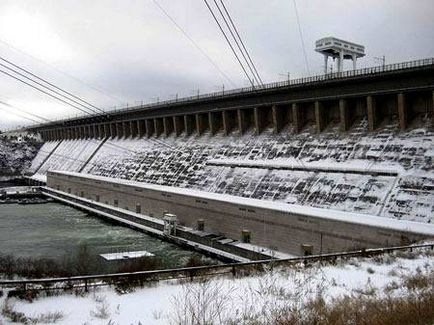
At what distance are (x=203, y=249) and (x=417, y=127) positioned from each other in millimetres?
13683

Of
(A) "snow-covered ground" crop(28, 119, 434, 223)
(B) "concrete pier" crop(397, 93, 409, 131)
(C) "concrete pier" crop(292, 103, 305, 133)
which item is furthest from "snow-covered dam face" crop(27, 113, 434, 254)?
(C) "concrete pier" crop(292, 103, 305, 133)

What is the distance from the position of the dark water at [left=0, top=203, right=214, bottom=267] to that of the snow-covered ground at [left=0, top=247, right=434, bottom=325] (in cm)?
1471

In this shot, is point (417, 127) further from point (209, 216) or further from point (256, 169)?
point (209, 216)

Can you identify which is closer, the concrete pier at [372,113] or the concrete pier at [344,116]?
the concrete pier at [372,113]

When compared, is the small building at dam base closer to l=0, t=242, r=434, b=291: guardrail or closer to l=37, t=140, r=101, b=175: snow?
l=0, t=242, r=434, b=291: guardrail

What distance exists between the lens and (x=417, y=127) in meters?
27.0

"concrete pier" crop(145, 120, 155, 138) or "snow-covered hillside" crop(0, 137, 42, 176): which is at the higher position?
"concrete pier" crop(145, 120, 155, 138)

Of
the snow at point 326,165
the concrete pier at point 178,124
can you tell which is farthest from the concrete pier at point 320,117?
the concrete pier at point 178,124

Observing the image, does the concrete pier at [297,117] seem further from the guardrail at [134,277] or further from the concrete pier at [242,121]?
the guardrail at [134,277]

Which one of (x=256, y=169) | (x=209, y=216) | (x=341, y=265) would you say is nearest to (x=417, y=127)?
(x=256, y=169)

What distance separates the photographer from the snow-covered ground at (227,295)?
7156mm

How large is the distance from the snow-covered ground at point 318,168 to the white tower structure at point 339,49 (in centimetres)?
1287

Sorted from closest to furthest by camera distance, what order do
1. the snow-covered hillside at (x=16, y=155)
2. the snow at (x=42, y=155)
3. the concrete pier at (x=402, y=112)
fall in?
the concrete pier at (x=402, y=112), the snow at (x=42, y=155), the snow-covered hillside at (x=16, y=155)

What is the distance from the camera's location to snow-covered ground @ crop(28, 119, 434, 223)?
76.5ft
